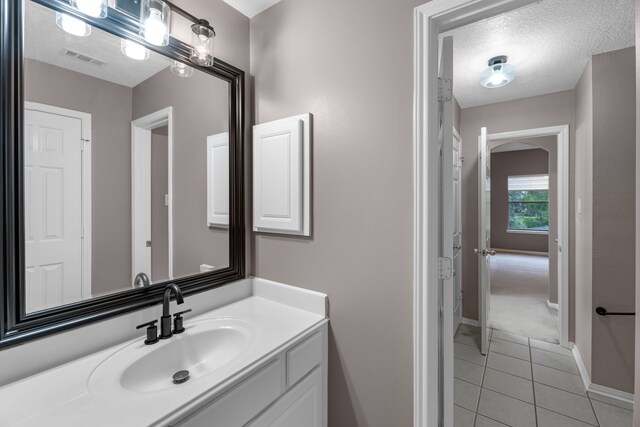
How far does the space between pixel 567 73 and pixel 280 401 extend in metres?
3.32

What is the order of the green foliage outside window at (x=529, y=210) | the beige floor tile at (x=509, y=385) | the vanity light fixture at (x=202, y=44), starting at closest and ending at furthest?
the vanity light fixture at (x=202, y=44), the beige floor tile at (x=509, y=385), the green foliage outside window at (x=529, y=210)

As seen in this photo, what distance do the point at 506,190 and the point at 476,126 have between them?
546 centimetres

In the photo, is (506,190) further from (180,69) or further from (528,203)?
(180,69)

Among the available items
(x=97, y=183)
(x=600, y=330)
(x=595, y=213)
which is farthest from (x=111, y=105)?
(x=600, y=330)

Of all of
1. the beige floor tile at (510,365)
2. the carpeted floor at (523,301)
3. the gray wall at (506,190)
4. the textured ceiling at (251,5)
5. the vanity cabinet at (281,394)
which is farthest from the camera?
the gray wall at (506,190)

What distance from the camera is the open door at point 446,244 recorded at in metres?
1.12

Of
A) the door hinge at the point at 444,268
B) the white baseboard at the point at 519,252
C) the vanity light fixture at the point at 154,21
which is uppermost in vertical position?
the vanity light fixture at the point at 154,21

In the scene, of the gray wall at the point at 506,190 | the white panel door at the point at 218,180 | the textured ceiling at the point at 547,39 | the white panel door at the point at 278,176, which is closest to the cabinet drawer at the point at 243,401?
the white panel door at the point at 278,176

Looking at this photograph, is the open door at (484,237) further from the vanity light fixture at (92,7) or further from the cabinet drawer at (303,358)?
the vanity light fixture at (92,7)

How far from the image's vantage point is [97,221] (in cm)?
108

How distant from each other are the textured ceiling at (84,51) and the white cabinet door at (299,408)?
4.75 feet

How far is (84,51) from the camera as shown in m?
1.03

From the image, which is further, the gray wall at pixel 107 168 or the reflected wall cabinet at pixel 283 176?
the reflected wall cabinet at pixel 283 176

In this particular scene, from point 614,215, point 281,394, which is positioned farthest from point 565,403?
point 281,394
